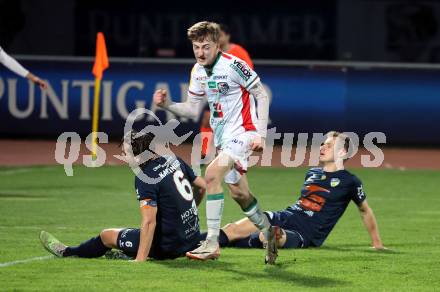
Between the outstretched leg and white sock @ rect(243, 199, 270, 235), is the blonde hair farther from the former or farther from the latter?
the outstretched leg

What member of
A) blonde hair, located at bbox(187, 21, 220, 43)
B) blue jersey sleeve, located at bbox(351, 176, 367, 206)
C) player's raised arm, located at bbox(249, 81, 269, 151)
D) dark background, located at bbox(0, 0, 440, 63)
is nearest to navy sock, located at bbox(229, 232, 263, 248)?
blue jersey sleeve, located at bbox(351, 176, 367, 206)

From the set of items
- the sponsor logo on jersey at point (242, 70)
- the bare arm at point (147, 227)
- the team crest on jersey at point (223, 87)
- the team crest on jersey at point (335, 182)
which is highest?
the sponsor logo on jersey at point (242, 70)

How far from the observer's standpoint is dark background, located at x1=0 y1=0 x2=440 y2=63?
31.4 metres

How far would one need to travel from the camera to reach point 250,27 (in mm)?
31938

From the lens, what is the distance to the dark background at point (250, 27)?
3142cm

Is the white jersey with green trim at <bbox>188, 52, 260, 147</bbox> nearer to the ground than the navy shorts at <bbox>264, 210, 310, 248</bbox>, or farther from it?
farther from it

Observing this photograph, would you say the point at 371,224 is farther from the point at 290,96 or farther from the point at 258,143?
the point at 290,96

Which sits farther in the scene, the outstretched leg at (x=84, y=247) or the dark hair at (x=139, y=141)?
the outstretched leg at (x=84, y=247)

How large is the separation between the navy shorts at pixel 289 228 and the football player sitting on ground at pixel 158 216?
1.23 m

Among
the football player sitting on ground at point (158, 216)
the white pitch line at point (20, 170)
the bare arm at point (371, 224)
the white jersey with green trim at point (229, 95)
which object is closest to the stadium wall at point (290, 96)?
the white pitch line at point (20, 170)

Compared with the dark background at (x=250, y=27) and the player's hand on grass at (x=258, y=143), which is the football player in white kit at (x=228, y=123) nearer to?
the player's hand on grass at (x=258, y=143)

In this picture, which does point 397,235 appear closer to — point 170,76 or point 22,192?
point 22,192

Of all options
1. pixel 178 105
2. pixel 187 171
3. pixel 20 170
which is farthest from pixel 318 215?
pixel 20 170

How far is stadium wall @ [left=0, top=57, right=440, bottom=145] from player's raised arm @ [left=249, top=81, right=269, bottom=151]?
1341 cm
